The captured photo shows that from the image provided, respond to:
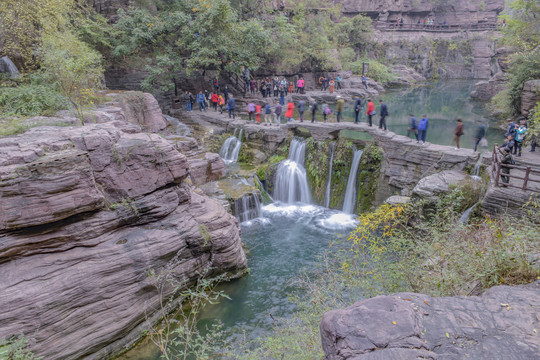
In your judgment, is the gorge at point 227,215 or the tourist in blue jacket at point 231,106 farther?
the tourist in blue jacket at point 231,106

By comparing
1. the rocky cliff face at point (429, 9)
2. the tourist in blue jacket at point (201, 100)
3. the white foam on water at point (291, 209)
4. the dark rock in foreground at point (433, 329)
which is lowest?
the white foam on water at point (291, 209)

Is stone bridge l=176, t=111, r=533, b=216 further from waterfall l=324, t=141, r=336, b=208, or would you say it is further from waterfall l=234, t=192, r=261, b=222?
waterfall l=234, t=192, r=261, b=222

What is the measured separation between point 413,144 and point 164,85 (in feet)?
51.2

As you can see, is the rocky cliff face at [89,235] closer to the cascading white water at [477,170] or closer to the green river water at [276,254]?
the green river water at [276,254]

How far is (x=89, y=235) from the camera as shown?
802cm

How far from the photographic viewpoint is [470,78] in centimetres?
4434

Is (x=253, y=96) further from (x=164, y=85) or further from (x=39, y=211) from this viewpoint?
(x=39, y=211)

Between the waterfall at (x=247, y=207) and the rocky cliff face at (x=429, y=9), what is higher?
the rocky cliff face at (x=429, y=9)

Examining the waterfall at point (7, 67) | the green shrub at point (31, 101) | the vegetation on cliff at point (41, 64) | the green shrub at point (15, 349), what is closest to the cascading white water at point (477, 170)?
the green shrub at point (15, 349)

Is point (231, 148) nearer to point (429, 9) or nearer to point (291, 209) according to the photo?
point (291, 209)

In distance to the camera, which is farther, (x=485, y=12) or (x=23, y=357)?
(x=485, y=12)

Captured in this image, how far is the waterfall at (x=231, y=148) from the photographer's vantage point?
18.2m

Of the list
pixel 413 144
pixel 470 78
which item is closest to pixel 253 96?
pixel 413 144

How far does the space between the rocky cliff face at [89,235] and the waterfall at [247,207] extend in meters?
3.90
